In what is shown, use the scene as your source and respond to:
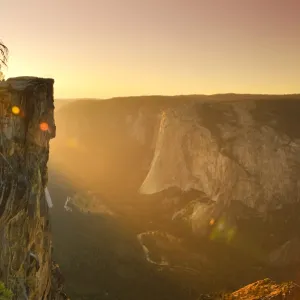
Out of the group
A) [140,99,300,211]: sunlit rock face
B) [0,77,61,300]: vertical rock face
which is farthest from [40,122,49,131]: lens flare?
[140,99,300,211]: sunlit rock face

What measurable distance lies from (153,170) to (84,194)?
70.8 feet

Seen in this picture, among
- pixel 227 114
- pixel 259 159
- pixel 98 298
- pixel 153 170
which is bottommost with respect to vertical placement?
pixel 98 298

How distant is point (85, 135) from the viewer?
547 ft

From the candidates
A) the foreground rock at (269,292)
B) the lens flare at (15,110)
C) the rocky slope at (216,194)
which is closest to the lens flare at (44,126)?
the lens flare at (15,110)

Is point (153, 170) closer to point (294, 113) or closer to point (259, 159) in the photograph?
point (259, 159)

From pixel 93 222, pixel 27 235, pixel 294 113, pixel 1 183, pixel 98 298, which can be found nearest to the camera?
pixel 1 183

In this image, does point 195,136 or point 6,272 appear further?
point 195,136

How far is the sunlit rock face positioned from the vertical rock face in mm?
70254

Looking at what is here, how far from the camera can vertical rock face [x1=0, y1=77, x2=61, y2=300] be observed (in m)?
20.2

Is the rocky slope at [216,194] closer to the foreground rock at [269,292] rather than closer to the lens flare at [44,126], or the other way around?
the foreground rock at [269,292]

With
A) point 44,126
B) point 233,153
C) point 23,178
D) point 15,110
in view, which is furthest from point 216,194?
point 15,110

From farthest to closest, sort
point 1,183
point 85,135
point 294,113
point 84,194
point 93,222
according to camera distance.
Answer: point 85,135 < point 84,194 < point 294,113 < point 93,222 < point 1,183

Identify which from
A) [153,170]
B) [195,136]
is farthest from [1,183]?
[153,170]

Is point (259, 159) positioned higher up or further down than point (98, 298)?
higher up
